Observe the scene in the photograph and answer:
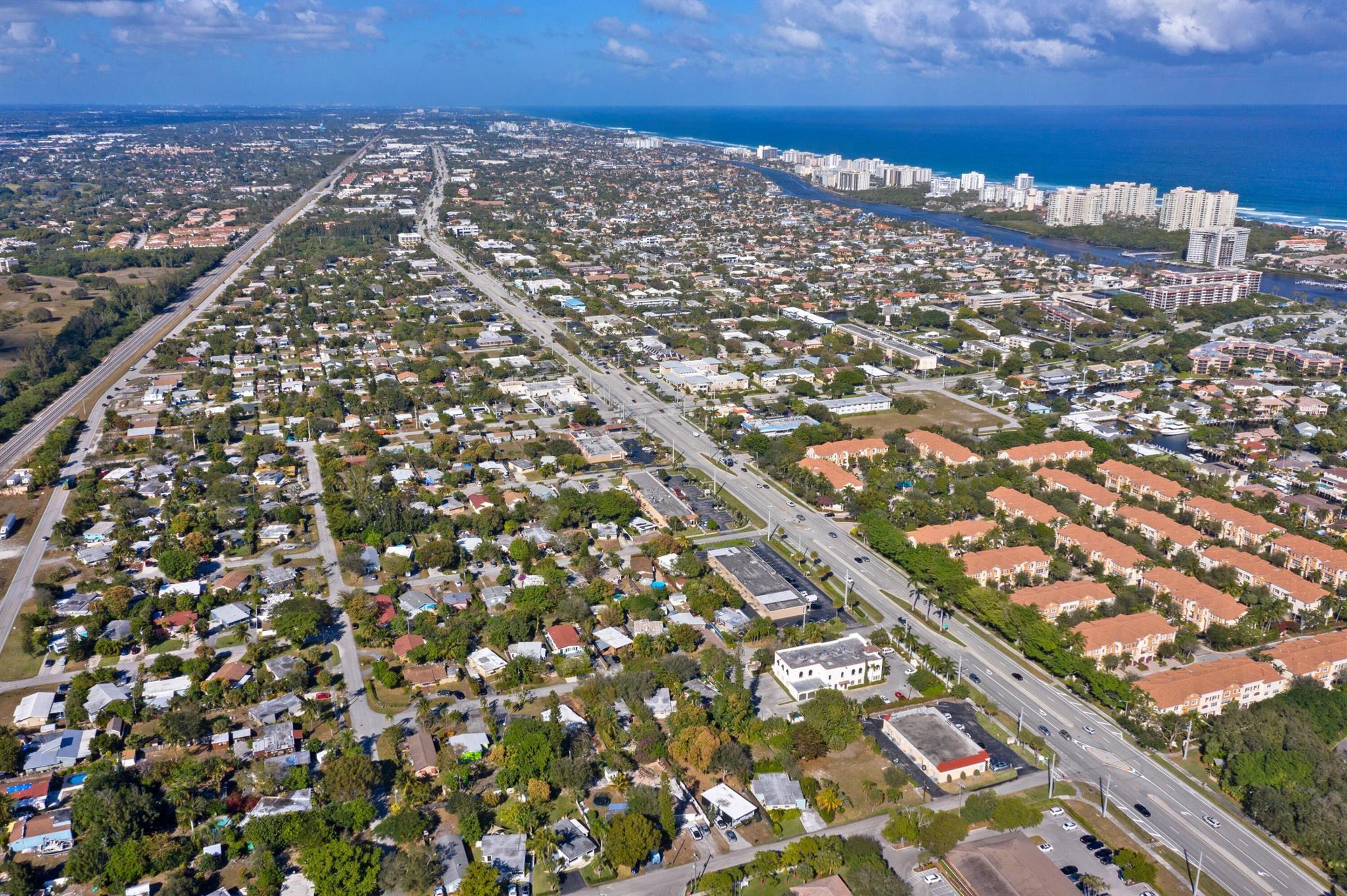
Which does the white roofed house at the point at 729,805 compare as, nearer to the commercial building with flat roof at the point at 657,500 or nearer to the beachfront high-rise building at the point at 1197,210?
the commercial building with flat roof at the point at 657,500

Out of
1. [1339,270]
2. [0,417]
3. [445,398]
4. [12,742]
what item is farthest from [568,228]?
[12,742]

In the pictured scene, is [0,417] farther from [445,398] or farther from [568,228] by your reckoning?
[568,228]

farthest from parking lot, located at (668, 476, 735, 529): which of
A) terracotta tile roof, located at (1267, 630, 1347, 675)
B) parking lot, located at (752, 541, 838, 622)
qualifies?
terracotta tile roof, located at (1267, 630, 1347, 675)

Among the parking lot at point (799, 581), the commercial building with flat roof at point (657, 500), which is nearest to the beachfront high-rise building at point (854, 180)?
the commercial building with flat roof at point (657, 500)

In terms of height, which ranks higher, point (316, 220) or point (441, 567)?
point (316, 220)

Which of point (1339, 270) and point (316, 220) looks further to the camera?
point (316, 220)

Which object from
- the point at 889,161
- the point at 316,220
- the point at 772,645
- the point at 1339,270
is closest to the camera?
the point at 772,645

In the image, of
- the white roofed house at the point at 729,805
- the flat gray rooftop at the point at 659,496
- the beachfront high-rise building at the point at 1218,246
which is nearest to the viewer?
the white roofed house at the point at 729,805

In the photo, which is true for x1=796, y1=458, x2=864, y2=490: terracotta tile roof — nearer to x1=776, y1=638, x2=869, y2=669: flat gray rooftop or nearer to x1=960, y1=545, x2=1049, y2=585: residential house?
x1=960, y1=545, x2=1049, y2=585: residential house
